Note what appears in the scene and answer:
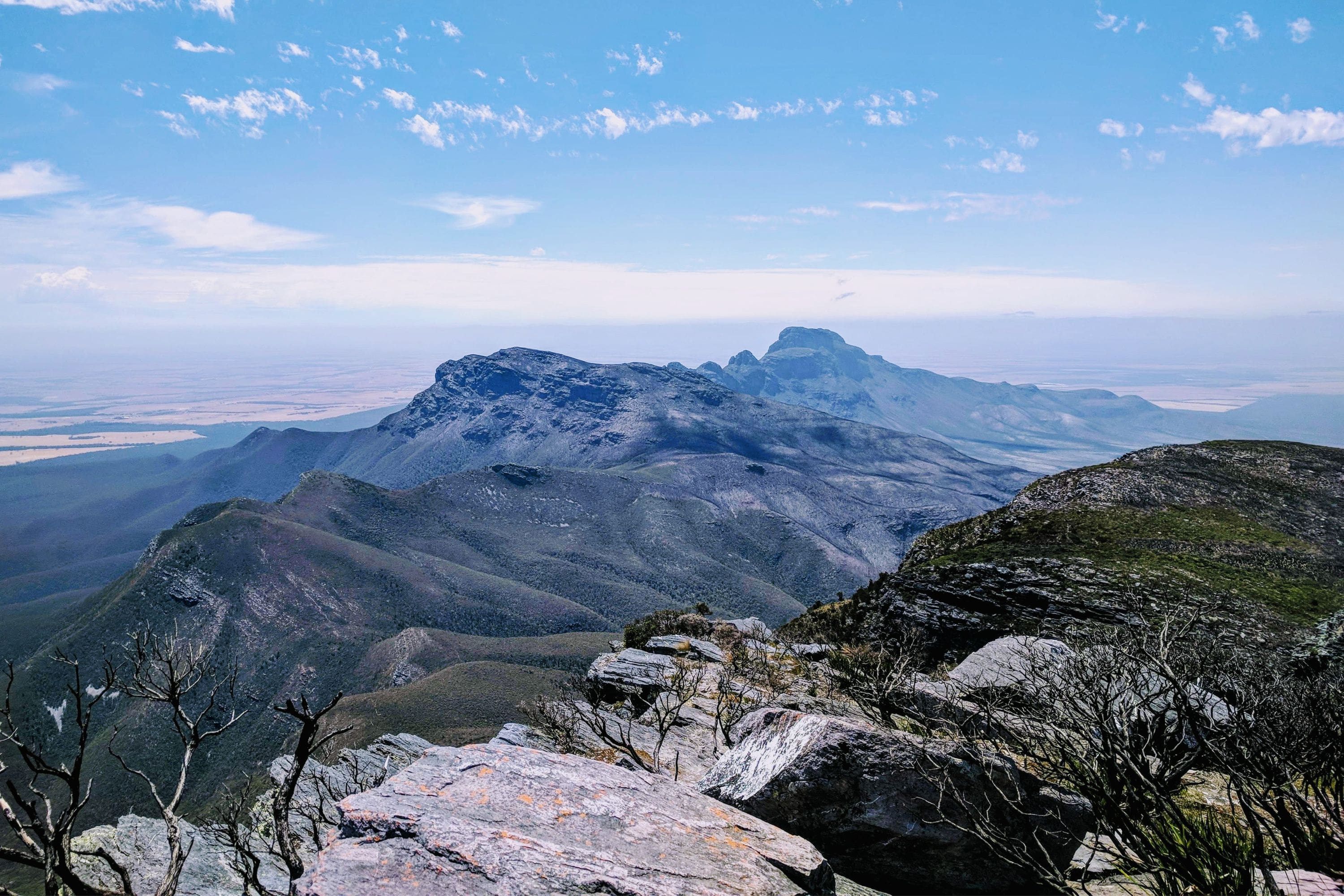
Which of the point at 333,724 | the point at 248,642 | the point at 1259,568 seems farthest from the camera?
the point at 248,642

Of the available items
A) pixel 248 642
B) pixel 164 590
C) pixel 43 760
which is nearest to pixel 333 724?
pixel 248 642

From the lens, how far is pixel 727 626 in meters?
43.6

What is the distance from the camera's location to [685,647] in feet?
122

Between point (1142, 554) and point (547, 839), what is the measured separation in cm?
4191

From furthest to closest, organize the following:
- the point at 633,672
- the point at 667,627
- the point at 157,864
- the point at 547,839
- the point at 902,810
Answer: the point at 667,627 < the point at 633,672 < the point at 157,864 < the point at 902,810 < the point at 547,839

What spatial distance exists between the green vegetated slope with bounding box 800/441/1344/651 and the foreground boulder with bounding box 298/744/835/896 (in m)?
22.5

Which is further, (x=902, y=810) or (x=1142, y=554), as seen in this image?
(x=1142, y=554)

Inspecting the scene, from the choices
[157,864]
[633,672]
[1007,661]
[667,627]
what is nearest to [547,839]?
[1007,661]

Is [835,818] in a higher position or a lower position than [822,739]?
lower

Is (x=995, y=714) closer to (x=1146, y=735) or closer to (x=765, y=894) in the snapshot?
(x=1146, y=735)

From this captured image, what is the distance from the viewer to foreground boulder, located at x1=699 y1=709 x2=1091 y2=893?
10.9 m

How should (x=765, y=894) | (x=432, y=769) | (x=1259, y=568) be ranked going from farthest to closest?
(x=1259, y=568), (x=432, y=769), (x=765, y=894)

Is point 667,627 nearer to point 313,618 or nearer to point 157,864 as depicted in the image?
point 157,864

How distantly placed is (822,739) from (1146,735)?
583 centimetres
